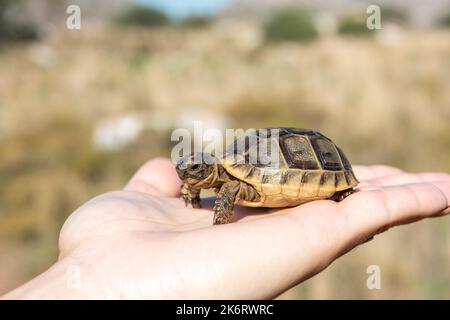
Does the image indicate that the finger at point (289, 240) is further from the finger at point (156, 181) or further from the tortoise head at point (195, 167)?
the finger at point (156, 181)

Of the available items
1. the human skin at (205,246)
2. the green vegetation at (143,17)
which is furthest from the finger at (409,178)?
the green vegetation at (143,17)

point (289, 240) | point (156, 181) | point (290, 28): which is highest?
point (290, 28)

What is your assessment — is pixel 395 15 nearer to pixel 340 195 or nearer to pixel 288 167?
pixel 340 195

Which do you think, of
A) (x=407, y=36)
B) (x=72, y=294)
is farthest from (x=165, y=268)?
(x=407, y=36)

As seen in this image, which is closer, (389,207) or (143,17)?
(389,207)

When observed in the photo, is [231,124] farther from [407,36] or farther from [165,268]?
[407,36]

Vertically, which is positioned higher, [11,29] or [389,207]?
[11,29]

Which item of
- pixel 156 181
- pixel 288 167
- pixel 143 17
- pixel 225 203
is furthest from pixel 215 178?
pixel 143 17
